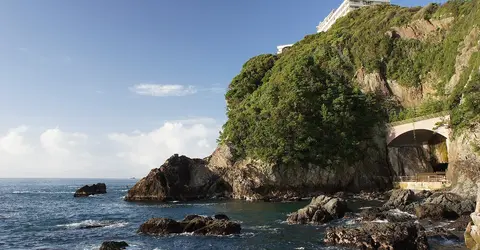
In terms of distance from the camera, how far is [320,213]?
1345 inches

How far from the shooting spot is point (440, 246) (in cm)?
2288

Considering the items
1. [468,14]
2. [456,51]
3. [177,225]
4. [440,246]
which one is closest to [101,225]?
[177,225]

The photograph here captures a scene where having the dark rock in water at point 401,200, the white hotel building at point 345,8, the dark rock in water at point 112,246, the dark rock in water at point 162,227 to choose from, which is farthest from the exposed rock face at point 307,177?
the white hotel building at point 345,8

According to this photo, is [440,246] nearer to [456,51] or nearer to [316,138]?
[316,138]

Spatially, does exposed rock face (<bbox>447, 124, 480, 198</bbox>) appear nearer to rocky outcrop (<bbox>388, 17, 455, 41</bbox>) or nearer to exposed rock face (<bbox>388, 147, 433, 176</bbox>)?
exposed rock face (<bbox>388, 147, 433, 176</bbox>)

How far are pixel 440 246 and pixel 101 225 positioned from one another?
30.2 m

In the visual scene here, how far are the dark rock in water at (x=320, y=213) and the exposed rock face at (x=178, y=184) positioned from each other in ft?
102

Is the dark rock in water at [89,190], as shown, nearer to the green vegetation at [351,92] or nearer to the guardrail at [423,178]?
the green vegetation at [351,92]

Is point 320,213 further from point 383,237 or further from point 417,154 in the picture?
point 417,154

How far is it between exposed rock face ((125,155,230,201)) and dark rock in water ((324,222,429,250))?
42.6 metres

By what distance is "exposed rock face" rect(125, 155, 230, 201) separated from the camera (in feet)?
215

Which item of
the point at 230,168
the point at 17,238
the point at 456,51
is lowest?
the point at 17,238

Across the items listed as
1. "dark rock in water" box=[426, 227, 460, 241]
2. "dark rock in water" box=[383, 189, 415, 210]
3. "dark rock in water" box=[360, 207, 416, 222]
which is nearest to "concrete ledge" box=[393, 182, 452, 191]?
"dark rock in water" box=[383, 189, 415, 210]

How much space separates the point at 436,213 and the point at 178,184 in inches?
1766
